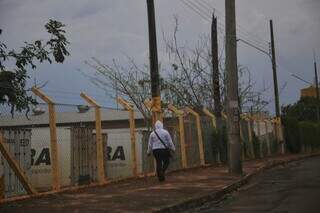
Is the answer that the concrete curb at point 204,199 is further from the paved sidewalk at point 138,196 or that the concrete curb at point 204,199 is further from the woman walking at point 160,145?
the woman walking at point 160,145

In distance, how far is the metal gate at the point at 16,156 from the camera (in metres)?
13.6

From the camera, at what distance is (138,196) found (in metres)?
14.3

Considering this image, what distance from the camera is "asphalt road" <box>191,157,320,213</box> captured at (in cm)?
1241

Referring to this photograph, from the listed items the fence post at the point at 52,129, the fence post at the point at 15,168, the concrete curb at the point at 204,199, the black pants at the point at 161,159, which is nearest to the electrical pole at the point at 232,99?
the concrete curb at the point at 204,199

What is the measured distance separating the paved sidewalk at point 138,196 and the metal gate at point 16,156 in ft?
1.71

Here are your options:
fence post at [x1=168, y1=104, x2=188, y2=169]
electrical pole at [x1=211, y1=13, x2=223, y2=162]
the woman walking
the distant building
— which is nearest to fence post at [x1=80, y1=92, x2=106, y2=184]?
the woman walking

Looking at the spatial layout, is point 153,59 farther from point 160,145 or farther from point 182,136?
point 160,145

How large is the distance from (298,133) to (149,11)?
26.5m

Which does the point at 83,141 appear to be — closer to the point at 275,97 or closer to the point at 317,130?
the point at 275,97

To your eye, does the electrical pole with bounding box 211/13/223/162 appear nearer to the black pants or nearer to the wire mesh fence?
the wire mesh fence

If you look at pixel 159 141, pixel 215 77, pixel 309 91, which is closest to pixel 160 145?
pixel 159 141

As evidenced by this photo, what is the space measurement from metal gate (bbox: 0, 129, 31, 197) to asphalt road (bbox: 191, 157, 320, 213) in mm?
3948

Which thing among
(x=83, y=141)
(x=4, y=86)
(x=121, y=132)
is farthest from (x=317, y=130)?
(x=4, y=86)

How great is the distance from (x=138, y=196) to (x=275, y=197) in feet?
10.1
